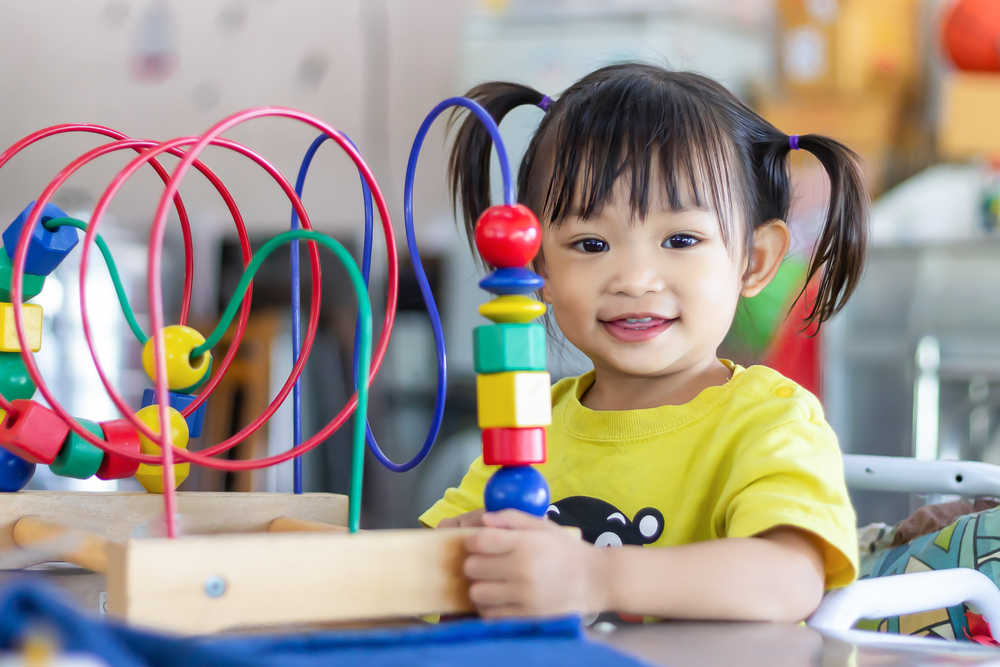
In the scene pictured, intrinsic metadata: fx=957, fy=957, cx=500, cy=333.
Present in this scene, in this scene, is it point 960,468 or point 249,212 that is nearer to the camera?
point 960,468

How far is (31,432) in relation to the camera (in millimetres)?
579

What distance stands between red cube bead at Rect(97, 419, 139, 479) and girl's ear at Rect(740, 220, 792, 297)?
0.47 m

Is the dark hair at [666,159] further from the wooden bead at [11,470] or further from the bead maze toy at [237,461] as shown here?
the wooden bead at [11,470]

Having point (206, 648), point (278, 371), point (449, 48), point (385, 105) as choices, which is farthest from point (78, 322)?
point (206, 648)

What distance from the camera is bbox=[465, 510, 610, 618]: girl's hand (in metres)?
0.42

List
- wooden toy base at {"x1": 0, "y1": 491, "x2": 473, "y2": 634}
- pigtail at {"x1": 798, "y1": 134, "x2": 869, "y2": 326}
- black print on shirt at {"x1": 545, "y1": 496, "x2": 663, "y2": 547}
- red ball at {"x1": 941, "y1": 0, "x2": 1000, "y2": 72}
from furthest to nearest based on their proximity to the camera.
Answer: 1. red ball at {"x1": 941, "y1": 0, "x2": 1000, "y2": 72}
2. pigtail at {"x1": 798, "y1": 134, "x2": 869, "y2": 326}
3. black print on shirt at {"x1": 545, "y1": 496, "x2": 663, "y2": 547}
4. wooden toy base at {"x1": 0, "y1": 491, "x2": 473, "y2": 634}

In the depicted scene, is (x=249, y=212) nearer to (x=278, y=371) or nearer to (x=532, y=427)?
(x=278, y=371)

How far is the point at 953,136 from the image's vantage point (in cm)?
237

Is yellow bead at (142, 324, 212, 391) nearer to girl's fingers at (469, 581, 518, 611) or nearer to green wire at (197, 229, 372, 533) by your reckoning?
green wire at (197, 229, 372, 533)

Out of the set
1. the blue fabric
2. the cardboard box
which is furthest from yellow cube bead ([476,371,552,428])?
the cardboard box

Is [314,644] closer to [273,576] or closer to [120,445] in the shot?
[273,576]

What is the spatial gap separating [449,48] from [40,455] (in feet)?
8.38

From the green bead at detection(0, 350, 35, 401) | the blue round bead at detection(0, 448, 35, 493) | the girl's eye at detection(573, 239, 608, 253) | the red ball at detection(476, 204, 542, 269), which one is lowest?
the blue round bead at detection(0, 448, 35, 493)

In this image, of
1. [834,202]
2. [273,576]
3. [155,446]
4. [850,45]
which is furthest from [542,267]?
[850,45]
